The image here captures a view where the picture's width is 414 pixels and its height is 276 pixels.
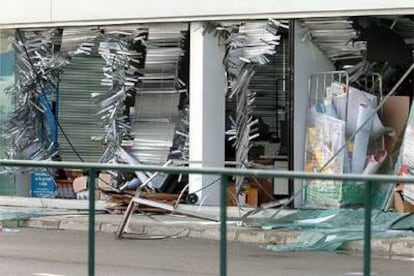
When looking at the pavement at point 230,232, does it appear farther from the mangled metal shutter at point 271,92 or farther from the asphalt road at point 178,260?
the mangled metal shutter at point 271,92

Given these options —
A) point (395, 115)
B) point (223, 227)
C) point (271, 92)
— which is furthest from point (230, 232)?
point (271, 92)

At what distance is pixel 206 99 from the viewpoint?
17.0m

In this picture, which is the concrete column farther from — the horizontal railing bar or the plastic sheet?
the horizontal railing bar

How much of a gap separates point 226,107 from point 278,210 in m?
6.65

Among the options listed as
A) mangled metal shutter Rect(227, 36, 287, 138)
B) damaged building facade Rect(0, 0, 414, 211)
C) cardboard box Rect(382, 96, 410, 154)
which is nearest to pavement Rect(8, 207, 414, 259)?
damaged building facade Rect(0, 0, 414, 211)

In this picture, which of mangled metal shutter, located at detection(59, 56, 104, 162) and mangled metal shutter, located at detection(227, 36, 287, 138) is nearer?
mangled metal shutter, located at detection(227, 36, 287, 138)

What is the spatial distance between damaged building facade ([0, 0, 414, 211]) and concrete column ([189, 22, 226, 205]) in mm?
23

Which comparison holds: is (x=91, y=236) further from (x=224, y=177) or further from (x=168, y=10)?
(x=168, y=10)

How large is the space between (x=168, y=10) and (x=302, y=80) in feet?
8.70

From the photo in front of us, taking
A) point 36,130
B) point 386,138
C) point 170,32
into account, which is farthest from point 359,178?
point 36,130

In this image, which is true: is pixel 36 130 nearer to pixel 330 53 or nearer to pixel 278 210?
pixel 330 53

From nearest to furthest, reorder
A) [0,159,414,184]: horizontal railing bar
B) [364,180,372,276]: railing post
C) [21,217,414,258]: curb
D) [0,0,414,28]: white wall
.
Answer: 1. [0,159,414,184]: horizontal railing bar
2. [364,180,372,276]: railing post
3. [21,217,414,258]: curb
4. [0,0,414,28]: white wall

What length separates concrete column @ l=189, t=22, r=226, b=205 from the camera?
16953 mm

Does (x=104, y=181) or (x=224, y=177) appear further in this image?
(x=104, y=181)
